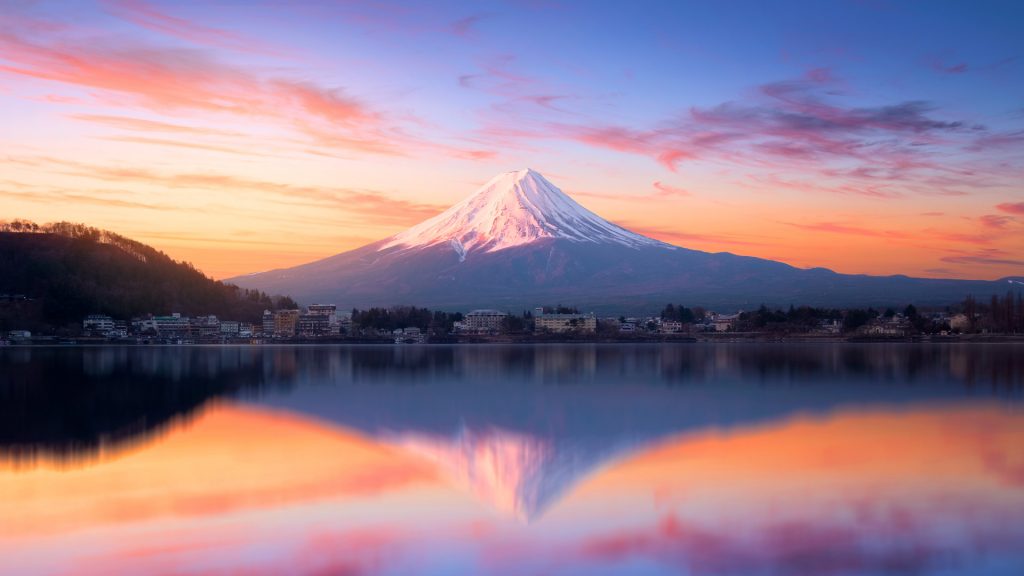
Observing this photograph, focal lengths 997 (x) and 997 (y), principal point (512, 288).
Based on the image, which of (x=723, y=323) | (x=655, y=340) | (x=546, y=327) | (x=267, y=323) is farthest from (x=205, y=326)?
(x=723, y=323)

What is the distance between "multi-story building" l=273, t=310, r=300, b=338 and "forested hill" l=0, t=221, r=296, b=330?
1.44 metres

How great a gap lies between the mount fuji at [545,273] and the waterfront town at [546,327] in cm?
2095

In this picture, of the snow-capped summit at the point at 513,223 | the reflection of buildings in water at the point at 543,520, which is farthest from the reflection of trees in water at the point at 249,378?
the snow-capped summit at the point at 513,223

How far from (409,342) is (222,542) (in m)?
52.1

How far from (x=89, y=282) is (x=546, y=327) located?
27819 millimetres

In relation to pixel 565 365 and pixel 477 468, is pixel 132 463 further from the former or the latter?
pixel 565 365

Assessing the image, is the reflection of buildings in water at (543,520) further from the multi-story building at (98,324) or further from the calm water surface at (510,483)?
the multi-story building at (98,324)

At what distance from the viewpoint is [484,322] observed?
70.2 metres

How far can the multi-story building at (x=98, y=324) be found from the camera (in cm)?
5184

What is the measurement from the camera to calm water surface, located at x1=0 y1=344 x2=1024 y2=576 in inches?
234

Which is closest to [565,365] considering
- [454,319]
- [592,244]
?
[454,319]

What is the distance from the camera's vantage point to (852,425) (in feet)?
40.9

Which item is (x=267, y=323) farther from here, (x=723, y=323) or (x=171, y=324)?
(x=723, y=323)

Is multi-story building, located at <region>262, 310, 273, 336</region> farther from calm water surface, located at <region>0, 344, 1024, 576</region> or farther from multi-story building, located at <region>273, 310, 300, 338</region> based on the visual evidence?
calm water surface, located at <region>0, 344, 1024, 576</region>
